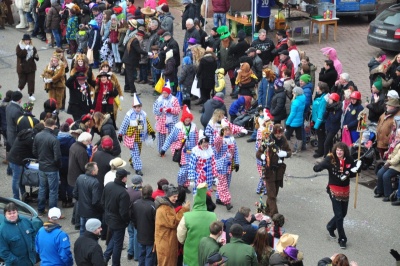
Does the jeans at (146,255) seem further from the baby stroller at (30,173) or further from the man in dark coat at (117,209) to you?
the baby stroller at (30,173)

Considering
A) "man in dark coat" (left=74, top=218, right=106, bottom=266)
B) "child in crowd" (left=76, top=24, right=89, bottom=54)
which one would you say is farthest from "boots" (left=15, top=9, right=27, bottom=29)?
"man in dark coat" (left=74, top=218, right=106, bottom=266)

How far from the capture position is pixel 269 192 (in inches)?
584

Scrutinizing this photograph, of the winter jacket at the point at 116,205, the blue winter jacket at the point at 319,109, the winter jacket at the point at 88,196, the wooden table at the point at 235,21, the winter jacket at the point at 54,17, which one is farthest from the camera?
the wooden table at the point at 235,21

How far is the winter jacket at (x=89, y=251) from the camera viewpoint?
37.5ft

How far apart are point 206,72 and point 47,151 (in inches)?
243

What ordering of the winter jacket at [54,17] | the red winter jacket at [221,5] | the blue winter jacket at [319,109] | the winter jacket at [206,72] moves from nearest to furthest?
the blue winter jacket at [319,109]
the winter jacket at [206,72]
the winter jacket at [54,17]
the red winter jacket at [221,5]

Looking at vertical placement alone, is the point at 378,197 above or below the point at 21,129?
below

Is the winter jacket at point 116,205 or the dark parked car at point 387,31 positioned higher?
the winter jacket at point 116,205

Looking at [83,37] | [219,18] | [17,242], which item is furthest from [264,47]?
[17,242]

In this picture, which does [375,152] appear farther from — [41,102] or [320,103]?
[41,102]

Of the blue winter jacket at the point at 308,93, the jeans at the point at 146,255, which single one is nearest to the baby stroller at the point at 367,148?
the blue winter jacket at the point at 308,93

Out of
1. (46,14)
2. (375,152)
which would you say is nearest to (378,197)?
(375,152)

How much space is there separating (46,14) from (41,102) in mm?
5233

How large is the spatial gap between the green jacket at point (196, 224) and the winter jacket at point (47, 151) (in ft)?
11.8
